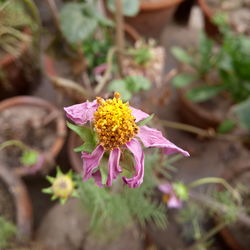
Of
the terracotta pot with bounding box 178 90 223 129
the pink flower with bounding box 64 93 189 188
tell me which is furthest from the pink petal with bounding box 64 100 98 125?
the terracotta pot with bounding box 178 90 223 129

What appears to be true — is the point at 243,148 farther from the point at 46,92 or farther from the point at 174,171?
the point at 46,92

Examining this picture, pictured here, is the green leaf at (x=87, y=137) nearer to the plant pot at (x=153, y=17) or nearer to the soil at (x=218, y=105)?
the soil at (x=218, y=105)

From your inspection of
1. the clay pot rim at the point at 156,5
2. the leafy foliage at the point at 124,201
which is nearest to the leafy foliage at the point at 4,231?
the leafy foliage at the point at 124,201

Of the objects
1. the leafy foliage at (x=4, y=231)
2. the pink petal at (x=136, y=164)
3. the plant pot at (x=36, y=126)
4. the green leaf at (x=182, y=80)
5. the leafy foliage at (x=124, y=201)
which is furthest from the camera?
the green leaf at (x=182, y=80)

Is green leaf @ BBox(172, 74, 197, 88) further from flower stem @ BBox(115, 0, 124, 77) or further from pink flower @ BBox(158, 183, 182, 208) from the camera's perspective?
pink flower @ BBox(158, 183, 182, 208)

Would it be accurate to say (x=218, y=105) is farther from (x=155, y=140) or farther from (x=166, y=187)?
(x=155, y=140)
